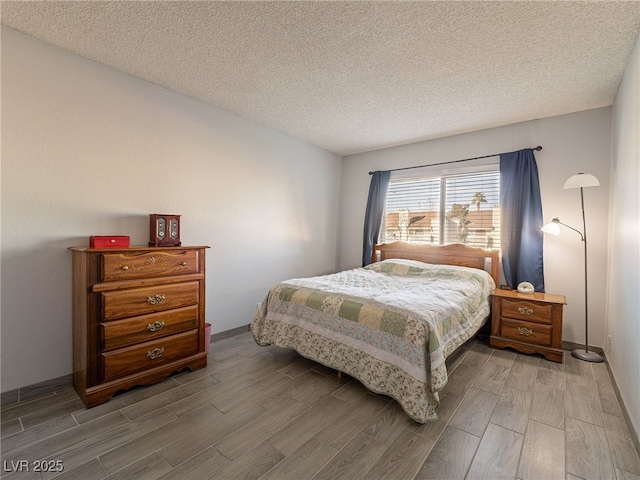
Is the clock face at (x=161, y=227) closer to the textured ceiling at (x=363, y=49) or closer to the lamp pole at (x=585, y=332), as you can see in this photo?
the textured ceiling at (x=363, y=49)

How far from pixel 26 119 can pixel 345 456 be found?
2.99 meters

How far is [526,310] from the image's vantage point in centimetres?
291

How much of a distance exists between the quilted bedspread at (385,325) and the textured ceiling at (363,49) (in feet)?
5.95

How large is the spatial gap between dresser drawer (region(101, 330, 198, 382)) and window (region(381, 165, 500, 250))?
3.12 meters

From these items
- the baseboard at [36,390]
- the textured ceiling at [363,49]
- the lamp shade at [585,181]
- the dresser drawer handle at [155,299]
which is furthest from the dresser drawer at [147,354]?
the lamp shade at [585,181]

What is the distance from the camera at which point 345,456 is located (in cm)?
156

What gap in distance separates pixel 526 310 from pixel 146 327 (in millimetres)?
3424

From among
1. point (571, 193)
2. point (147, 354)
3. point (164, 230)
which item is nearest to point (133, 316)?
point (147, 354)

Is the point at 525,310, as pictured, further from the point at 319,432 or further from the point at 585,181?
the point at 319,432

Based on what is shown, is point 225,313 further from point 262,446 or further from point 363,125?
point 363,125

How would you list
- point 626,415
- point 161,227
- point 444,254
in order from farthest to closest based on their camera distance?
point 444,254
point 161,227
point 626,415

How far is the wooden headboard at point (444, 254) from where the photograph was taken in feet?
11.4

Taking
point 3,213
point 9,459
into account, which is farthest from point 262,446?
point 3,213

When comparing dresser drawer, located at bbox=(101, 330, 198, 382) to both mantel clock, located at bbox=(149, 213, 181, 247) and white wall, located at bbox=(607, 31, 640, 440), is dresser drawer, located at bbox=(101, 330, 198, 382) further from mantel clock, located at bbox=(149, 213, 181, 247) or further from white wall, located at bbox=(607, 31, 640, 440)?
white wall, located at bbox=(607, 31, 640, 440)
